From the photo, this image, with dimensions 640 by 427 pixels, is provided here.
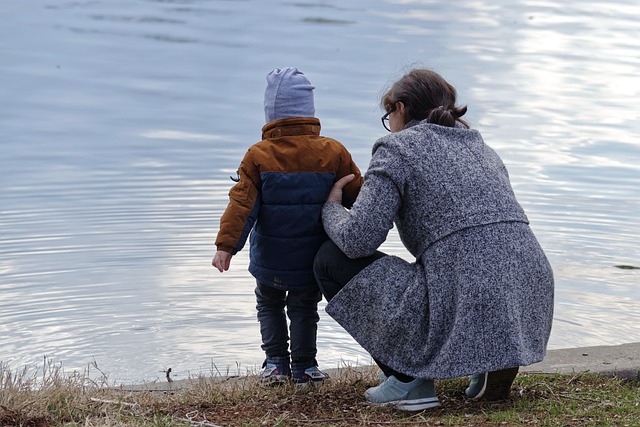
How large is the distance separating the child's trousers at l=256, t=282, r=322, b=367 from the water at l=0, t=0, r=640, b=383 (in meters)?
0.74

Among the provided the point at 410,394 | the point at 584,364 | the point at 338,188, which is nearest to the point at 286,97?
the point at 338,188

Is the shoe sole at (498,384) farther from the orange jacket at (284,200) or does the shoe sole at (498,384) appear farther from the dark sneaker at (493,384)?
the orange jacket at (284,200)

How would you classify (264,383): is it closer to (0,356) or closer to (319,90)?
(0,356)

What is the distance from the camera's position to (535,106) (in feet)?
38.8

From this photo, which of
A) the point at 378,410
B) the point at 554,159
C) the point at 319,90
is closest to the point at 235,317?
the point at 378,410

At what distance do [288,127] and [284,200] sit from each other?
0.95 ft

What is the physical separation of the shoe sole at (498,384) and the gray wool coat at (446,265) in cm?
14

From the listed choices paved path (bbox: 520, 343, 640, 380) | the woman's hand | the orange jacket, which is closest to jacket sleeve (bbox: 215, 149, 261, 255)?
the orange jacket

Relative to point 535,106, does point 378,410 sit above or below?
below

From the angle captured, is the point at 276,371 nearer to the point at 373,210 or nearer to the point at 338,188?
the point at 338,188

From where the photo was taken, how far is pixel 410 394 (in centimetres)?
419

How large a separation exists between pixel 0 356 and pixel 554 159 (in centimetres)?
545

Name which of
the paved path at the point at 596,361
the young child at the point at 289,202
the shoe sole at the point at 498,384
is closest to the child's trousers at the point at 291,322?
the young child at the point at 289,202

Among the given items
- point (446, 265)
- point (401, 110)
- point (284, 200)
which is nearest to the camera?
point (446, 265)
